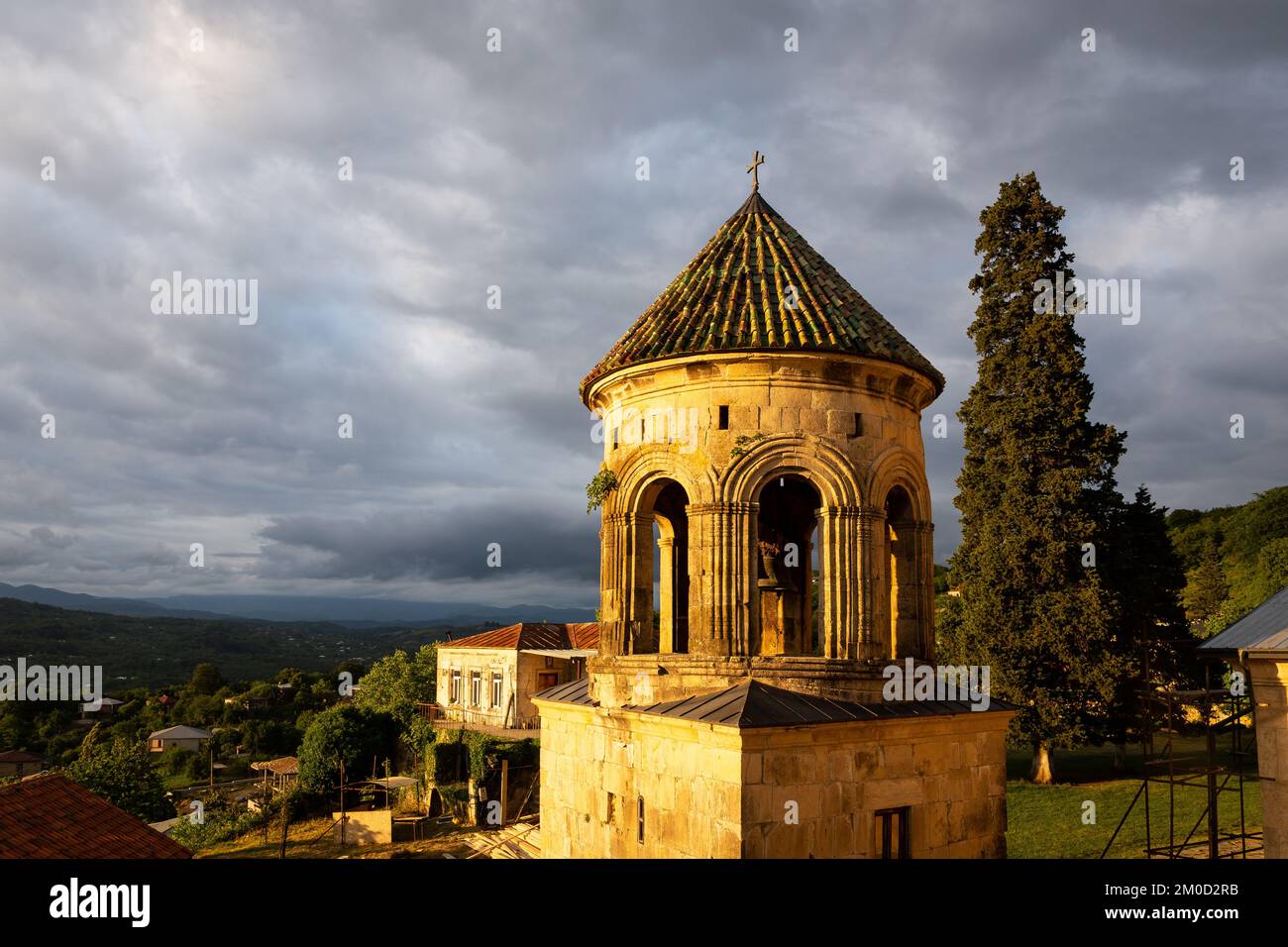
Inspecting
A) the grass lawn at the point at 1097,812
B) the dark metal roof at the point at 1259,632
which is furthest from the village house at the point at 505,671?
the dark metal roof at the point at 1259,632

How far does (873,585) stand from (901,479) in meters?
1.41

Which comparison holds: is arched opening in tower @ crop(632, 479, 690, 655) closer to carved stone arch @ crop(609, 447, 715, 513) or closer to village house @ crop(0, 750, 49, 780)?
carved stone arch @ crop(609, 447, 715, 513)

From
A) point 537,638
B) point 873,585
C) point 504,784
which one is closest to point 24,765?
point 537,638

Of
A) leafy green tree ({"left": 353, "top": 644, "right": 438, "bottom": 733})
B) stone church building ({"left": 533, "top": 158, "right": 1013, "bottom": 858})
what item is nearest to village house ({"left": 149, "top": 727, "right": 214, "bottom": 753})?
leafy green tree ({"left": 353, "top": 644, "right": 438, "bottom": 733})

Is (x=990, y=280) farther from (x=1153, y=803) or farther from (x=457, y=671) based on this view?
(x=457, y=671)

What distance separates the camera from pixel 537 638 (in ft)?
134

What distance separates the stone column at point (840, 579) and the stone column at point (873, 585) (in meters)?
0.05

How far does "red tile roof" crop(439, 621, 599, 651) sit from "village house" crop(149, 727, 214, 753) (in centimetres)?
1638

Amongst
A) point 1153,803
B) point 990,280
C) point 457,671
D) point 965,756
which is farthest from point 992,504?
point 457,671

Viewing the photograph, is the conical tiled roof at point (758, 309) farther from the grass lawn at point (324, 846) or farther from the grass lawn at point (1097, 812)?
the grass lawn at point (324, 846)

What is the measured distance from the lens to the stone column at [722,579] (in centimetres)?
884

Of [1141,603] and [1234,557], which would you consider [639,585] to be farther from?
[1234,557]

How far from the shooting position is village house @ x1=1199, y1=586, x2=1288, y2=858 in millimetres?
9797

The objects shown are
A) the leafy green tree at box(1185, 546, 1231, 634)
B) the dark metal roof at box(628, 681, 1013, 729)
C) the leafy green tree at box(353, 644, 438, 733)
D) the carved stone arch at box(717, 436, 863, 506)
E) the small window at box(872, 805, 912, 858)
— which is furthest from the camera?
the leafy green tree at box(1185, 546, 1231, 634)
